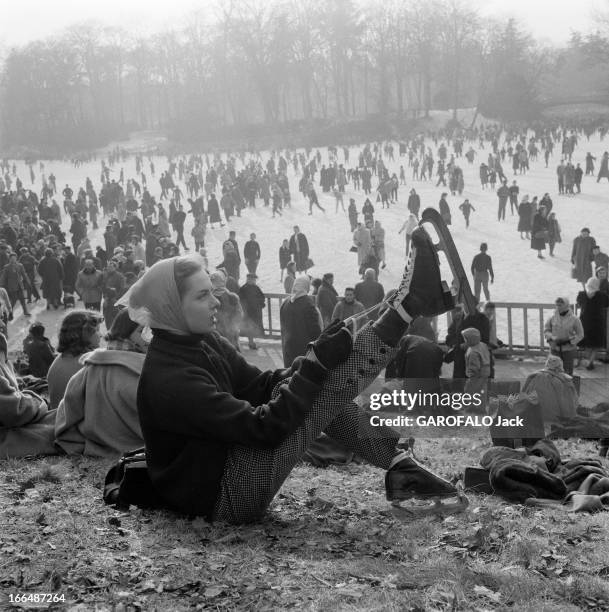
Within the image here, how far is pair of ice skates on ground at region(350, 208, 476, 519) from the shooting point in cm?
365

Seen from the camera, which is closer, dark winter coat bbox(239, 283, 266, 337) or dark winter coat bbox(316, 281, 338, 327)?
dark winter coat bbox(316, 281, 338, 327)

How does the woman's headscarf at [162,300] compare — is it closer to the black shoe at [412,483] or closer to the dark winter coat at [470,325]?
the black shoe at [412,483]

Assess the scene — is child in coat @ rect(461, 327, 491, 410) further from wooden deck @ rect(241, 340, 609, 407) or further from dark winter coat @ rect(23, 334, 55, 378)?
dark winter coat @ rect(23, 334, 55, 378)

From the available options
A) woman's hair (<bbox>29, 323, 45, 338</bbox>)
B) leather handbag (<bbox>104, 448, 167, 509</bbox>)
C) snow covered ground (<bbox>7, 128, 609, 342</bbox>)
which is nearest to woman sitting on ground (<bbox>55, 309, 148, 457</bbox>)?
leather handbag (<bbox>104, 448, 167, 509</bbox>)

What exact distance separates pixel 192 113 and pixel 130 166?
2012cm

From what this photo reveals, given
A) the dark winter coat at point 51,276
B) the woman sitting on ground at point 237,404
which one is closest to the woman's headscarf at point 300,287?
the woman sitting on ground at point 237,404

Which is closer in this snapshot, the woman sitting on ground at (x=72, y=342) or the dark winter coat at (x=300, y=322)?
the woman sitting on ground at (x=72, y=342)

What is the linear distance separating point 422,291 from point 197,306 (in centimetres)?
87

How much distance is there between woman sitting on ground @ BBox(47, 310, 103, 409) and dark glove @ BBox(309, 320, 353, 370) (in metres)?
2.79

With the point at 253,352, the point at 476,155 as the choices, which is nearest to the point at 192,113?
the point at 476,155

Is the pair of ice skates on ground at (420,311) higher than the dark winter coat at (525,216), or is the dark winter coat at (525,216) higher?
the pair of ice skates on ground at (420,311)

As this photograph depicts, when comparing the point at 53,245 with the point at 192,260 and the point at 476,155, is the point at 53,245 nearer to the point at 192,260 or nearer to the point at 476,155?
the point at 192,260

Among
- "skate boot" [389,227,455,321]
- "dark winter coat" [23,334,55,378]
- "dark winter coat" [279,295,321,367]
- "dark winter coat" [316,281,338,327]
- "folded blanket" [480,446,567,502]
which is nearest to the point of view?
"skate boot" [389,227,455,321]

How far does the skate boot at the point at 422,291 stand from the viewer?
12.0 ft
